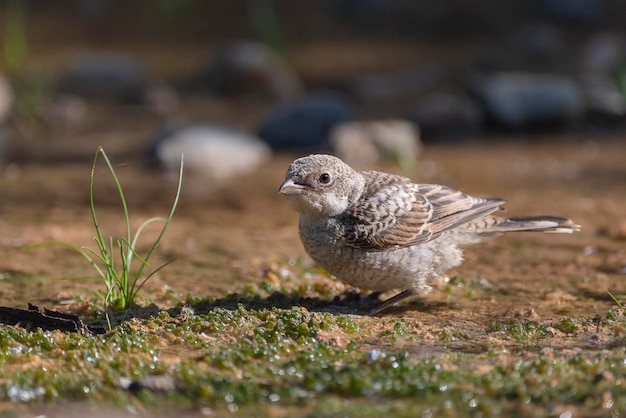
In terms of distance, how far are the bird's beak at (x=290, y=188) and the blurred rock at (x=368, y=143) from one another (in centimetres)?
509

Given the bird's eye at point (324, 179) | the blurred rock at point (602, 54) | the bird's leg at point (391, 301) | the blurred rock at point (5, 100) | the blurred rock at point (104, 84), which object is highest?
the blurred rock at point (602, 54)

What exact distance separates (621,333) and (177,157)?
21.3 feet

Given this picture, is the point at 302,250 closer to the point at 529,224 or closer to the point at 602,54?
the point at 529,224

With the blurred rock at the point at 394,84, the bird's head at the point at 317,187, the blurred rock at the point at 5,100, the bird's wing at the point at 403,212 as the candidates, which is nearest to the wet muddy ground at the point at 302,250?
the bird's wing at the point at 403,212

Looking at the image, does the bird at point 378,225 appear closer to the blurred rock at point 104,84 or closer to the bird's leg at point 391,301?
the bird's leg at point 391,301

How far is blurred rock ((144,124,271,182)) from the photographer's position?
10414 mm

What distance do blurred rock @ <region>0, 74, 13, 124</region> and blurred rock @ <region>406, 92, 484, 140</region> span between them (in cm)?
552

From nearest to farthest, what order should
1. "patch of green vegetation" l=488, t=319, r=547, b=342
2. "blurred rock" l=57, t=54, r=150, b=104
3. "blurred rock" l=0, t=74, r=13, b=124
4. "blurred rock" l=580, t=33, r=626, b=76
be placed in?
1. "patch of green vegetation" l=488, t=319, r=547, b=342
2. "blurred rock" l=0, t=74, r=13, b=124
3. "blurred rock" l=57, t=54, r=150, b=104
4. "blurred rock" l=580, t=33, r=626, b=76

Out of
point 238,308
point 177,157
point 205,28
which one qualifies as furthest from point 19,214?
point 205,28

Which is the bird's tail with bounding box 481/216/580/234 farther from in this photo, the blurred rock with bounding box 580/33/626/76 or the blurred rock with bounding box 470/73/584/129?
the blurred rock with bounding box 580/33/626/76

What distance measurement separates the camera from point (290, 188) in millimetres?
5566

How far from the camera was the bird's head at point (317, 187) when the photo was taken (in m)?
5.62

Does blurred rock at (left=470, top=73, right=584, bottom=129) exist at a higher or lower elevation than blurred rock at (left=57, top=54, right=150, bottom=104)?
higher

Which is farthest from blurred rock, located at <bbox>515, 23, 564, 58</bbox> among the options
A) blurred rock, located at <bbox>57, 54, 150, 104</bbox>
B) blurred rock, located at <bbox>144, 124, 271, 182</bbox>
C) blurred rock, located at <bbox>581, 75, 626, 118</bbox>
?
blurred rock, located at <bbox>57, 54, 150, 104</bbox>
